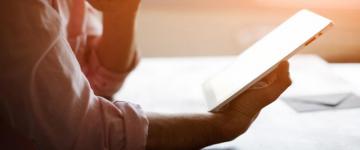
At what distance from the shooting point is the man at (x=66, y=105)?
566 mm

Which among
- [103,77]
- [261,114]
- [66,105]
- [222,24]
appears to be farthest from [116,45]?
[222,24]

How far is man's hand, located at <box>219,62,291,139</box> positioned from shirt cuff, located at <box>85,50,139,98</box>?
32 centimetres

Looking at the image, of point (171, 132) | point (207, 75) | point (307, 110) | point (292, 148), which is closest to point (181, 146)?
point (171, 132)

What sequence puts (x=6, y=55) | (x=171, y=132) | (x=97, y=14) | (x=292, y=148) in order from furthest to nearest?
(x=97, y=14) → (x=292, y=148) → (x=171, y=132) → (x=6, y=55)

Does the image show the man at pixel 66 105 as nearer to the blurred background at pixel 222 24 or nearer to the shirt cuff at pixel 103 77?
the shirt cuff at pixel 103 77

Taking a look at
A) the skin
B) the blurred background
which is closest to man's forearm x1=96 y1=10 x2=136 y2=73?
the skin

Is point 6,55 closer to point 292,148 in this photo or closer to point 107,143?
point 107,143

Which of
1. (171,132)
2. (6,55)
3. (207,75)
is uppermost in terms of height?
(6,55)

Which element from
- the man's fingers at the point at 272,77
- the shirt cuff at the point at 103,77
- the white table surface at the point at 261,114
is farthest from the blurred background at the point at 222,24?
the man's fingers at the point at 272,77

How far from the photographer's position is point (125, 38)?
3.32ft

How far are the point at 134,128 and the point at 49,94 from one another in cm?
12

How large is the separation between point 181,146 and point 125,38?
1.24 feet

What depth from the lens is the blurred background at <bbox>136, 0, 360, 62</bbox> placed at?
57.7 inches

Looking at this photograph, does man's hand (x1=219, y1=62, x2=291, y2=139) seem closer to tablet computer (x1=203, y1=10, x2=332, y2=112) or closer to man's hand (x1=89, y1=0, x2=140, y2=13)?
tablet computer (x1=203, y1=10, x2=332, y2=112)
